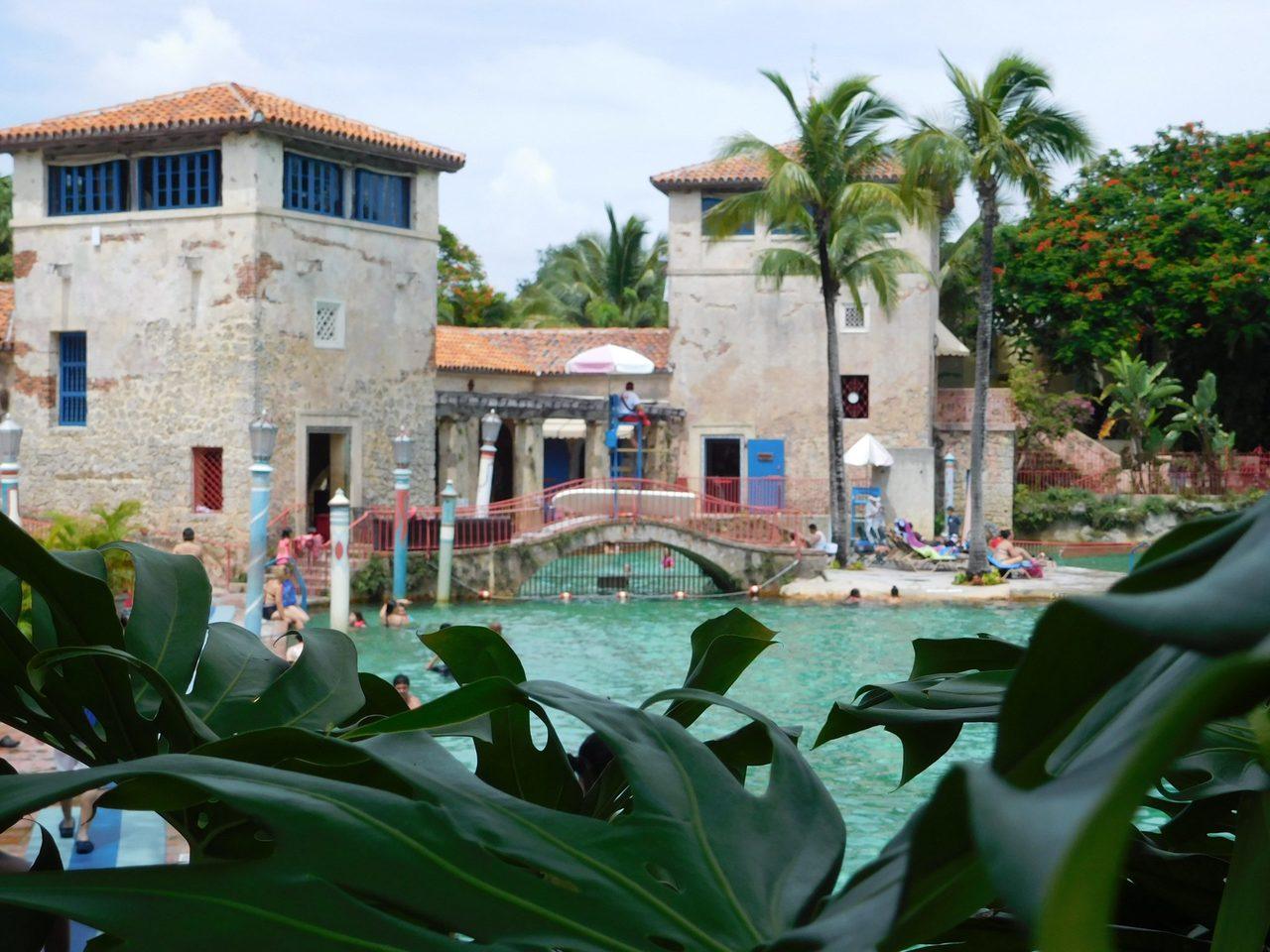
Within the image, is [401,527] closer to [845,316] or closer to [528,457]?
[528,457]

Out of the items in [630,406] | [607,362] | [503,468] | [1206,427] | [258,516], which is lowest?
[258,516]

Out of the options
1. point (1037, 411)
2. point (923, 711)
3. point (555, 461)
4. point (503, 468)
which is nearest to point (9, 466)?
point (503, 468)

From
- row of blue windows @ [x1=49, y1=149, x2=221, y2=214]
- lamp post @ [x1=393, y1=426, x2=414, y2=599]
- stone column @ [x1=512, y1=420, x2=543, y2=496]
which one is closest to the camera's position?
lamp post @ [x1=393, y1=426, x2=414, y2=599]

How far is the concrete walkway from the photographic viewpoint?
2091 centimetres

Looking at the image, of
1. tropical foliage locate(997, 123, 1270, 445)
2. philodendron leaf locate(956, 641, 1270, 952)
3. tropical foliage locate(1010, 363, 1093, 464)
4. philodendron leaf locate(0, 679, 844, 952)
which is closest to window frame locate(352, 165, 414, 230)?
tropical foliage locate(1010, 363, 1093, 464)

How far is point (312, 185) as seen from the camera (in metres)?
21.7

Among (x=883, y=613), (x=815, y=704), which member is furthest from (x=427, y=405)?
(x=815, y=704)

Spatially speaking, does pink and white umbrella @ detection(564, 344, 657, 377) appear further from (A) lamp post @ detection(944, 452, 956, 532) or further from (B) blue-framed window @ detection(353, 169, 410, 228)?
(A) lamp post @ detection(944, 452, 956, 532)

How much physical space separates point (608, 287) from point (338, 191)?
16.2m

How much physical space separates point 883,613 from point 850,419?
345 inches

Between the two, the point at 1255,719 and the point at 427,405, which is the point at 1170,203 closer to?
the point at 427,405

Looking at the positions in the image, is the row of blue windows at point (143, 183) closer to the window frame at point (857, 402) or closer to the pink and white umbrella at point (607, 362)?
the pink and white umbrella at point (607, 362)

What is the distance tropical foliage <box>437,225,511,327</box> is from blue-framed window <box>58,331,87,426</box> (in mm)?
15509

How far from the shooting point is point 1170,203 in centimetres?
3091
